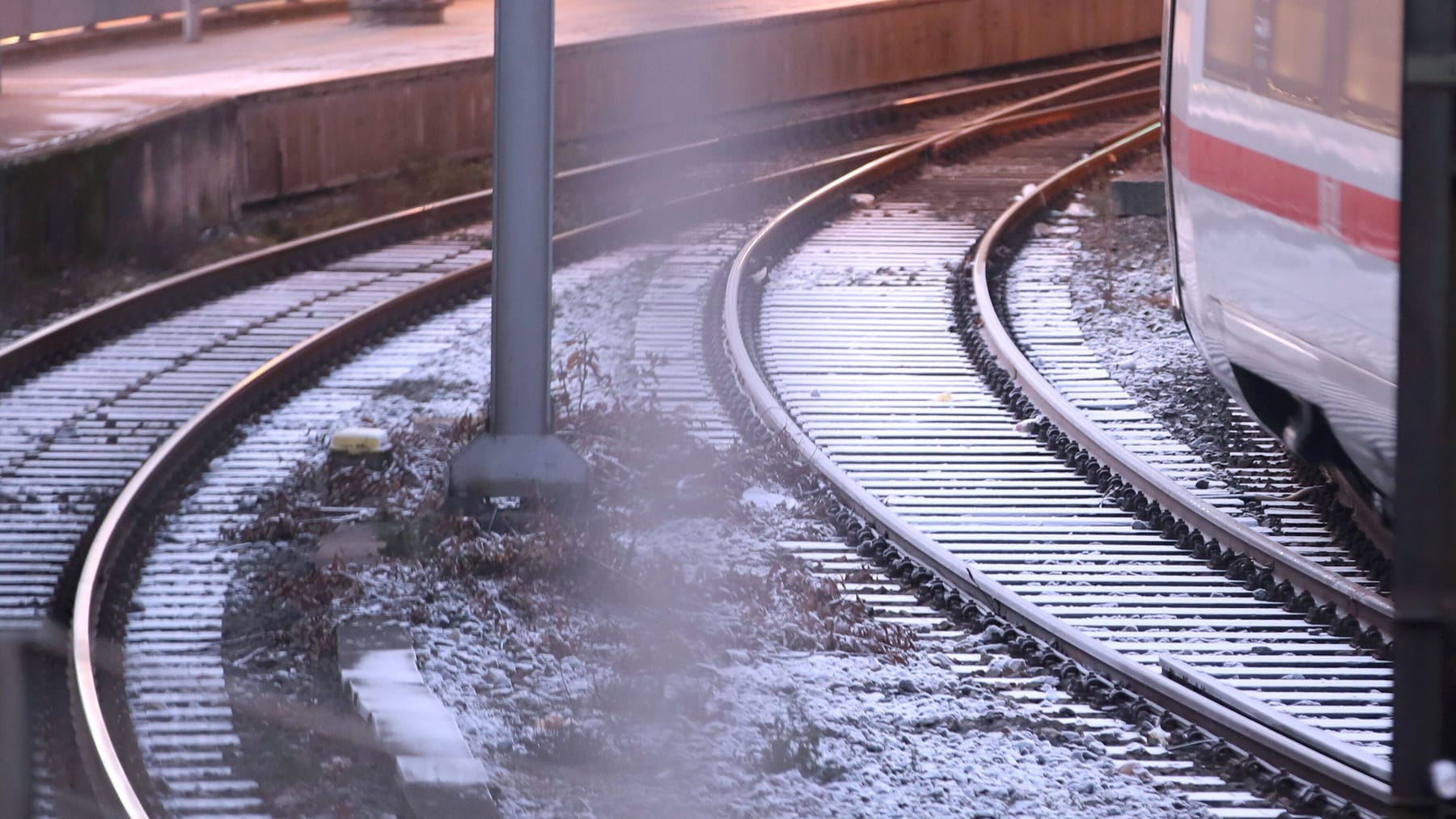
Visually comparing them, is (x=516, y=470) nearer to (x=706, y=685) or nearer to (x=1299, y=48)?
(x=706, y=685)

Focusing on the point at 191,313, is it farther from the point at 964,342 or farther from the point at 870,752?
the point at 870,752

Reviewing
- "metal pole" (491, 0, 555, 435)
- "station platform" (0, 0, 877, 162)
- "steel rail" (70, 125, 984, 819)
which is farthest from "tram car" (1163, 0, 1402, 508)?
"station platform" (0, 0, 877, 162)

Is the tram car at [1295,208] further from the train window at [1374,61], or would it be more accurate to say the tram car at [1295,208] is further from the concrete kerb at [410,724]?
the concrete kerb at [410,724]

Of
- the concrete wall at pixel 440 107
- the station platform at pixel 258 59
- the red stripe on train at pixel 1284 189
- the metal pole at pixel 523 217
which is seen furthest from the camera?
the station platform at pixel 258 59

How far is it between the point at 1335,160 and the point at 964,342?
211 inches

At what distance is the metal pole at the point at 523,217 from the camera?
Answer: 24.7 ft

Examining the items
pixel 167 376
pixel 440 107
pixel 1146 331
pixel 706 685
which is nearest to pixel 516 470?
pixel 706 685

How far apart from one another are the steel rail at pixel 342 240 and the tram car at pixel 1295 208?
686 centimetres

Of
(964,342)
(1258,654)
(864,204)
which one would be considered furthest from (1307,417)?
(864,204)

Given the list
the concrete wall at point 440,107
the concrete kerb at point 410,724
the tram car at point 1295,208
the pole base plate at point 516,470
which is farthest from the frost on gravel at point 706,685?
the concrete wall at point 440,107

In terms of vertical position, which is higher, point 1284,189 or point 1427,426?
point 1427,426

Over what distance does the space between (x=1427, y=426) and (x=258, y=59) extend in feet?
63.5

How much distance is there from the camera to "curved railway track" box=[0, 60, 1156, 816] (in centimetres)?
660

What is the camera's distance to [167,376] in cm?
1046
